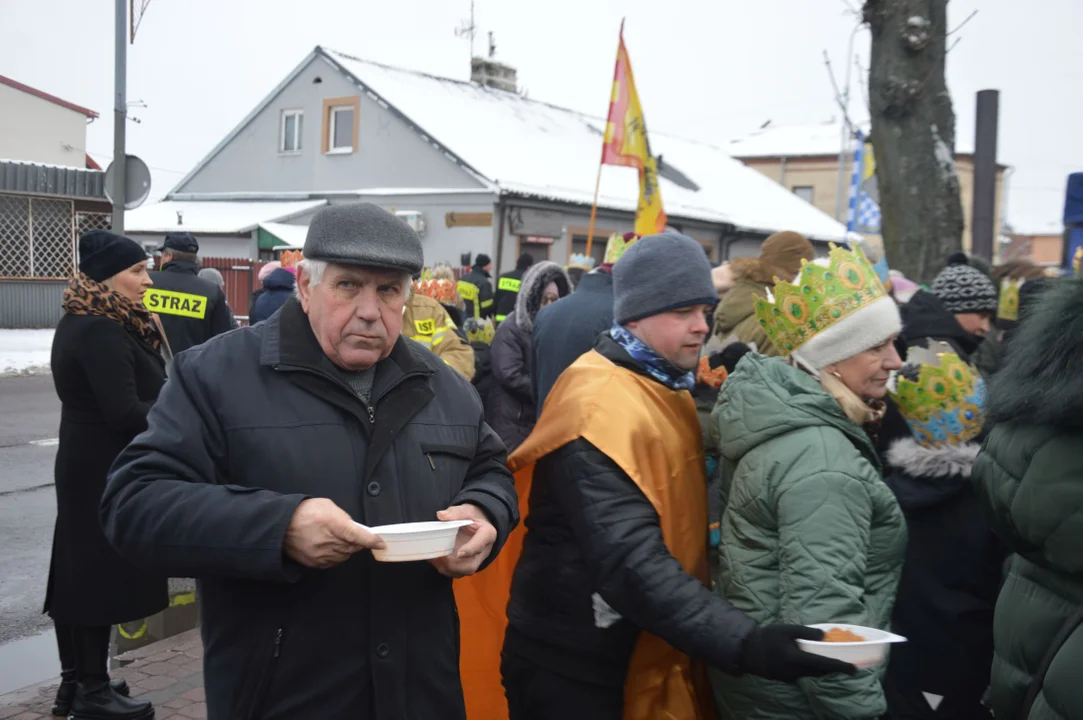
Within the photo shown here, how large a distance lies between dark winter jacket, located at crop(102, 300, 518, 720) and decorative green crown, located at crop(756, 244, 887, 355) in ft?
3.83

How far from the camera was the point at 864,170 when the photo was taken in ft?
61.8

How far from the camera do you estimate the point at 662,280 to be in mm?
2770

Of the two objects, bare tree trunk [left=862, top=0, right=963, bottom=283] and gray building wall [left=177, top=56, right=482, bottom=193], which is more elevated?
gray building wall [left=177, top=56, right=482, bottom=193]

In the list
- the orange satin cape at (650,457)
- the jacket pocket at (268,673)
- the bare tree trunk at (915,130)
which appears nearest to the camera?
the jacket pocket at (268,673)

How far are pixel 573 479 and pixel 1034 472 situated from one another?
113 centimetres

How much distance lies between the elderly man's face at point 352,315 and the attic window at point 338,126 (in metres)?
24.9

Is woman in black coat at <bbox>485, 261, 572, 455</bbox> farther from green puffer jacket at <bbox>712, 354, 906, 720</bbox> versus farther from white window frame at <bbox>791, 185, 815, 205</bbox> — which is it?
white window frame at <bbox>791, 185, 815, 205</bbox>

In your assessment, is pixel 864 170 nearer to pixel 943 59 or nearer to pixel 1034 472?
pixel 943 59

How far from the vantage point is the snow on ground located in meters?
17.4

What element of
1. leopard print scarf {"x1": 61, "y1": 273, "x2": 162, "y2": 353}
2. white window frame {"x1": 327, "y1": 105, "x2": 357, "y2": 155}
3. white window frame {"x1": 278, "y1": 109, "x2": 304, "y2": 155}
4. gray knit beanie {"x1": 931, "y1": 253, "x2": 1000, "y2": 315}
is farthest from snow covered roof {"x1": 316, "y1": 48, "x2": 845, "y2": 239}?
leopard print scarf {"x1": 61, "y1": 273, "x2": 162, "y2": 353}

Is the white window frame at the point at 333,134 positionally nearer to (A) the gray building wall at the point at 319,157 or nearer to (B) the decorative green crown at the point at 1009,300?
(A) the gray building wall at the point at 319,157

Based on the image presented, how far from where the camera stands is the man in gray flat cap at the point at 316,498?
77.8 inches

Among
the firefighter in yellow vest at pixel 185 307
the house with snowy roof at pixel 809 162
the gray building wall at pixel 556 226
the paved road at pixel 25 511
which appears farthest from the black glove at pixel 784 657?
the house with snowy roof at pixel 809 162

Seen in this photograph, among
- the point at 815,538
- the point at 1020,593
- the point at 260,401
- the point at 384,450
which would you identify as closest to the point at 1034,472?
the point at 1020,593
